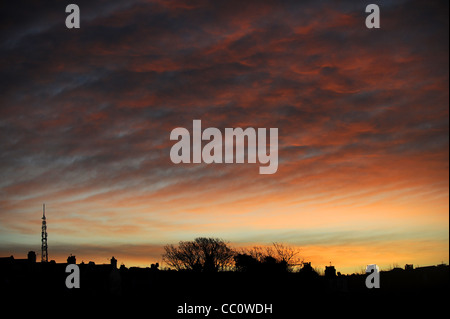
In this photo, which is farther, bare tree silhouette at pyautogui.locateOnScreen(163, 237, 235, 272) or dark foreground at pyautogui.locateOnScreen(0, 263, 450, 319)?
bare tree silhouette at pyautogui.locateOnScreen(163, 237, 235, 272)

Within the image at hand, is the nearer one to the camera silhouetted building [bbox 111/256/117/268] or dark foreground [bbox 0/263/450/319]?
dark foreground [bbox 0/263/450/319]

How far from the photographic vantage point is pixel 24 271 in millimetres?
66875

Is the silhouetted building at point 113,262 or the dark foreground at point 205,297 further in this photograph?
the silhouetted building at point 113,262

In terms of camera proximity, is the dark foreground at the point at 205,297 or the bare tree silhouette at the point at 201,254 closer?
the dark foreground at the point at 205,297

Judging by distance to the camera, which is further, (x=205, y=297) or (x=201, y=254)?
(x=201, y=254)
